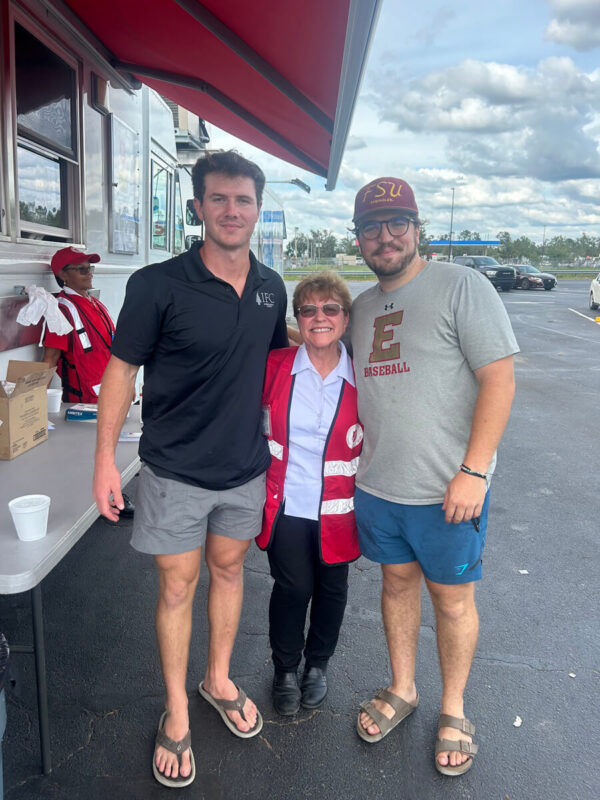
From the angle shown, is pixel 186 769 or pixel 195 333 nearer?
pixel 195 333

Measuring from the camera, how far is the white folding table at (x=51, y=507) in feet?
5.85

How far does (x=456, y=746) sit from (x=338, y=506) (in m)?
0.97

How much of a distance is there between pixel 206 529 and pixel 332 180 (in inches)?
213

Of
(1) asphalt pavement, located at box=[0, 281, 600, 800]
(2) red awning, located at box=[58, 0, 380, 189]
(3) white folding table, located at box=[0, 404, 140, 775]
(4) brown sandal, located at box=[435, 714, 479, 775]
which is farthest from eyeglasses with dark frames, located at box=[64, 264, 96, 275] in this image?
Result: (4) brown sandal, located at box=[435, 714, 479, 775]

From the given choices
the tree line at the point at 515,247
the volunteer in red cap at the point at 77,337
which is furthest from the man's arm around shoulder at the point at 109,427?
the tree line at the point at 515,247

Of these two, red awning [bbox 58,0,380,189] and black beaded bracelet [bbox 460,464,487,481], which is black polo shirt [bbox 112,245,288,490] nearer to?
black beaded bracelet [bbox 460,464,487,481]

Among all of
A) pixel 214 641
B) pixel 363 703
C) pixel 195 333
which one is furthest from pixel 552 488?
pixel 195 333

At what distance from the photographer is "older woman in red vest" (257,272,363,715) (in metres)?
2.27

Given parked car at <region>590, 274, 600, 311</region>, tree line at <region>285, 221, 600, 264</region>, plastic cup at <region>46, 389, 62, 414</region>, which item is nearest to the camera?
plastic cup at <region>46, 389, 62, 414</region>

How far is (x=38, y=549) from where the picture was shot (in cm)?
185

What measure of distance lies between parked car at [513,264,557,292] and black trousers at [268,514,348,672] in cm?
3153

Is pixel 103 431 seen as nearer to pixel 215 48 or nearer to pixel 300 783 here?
pixel 300 783

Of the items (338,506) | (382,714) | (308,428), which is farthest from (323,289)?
(382,714)

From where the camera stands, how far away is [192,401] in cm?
206
